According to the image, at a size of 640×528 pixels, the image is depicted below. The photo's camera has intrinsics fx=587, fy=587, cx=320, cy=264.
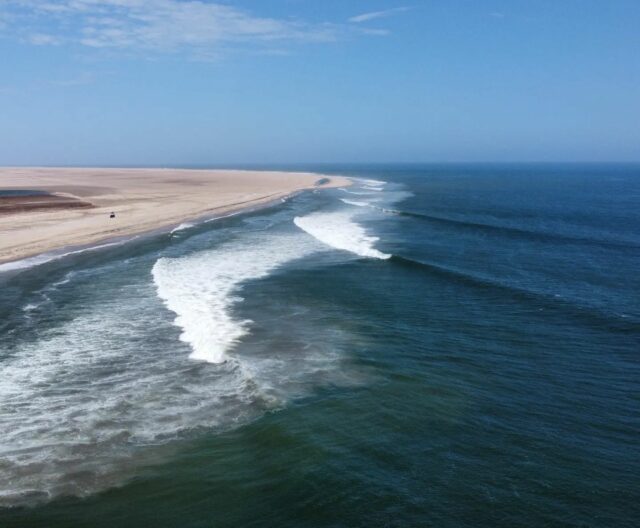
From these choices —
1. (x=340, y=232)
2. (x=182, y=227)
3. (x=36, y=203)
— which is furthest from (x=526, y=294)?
(x=36, y=203)

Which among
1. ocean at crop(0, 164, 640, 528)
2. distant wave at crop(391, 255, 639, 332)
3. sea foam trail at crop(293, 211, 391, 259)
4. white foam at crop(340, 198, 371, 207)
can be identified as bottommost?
ocean at crop(0, 164, 640, 528)

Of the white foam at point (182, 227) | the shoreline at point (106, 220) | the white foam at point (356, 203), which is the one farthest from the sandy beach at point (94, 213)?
the white foam at point (356, 203)

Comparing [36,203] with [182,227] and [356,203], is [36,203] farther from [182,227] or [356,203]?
[356,203]

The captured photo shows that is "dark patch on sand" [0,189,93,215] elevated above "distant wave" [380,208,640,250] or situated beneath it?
elevated above

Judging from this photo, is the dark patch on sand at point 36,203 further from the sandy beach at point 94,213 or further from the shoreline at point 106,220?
the shoreline at point 106,220

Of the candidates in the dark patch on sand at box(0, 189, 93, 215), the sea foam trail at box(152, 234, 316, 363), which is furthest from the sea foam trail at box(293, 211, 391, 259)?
the dark patch on sand at box(0, 189, 93, 215)

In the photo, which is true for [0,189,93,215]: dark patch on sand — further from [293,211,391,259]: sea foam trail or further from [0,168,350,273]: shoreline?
[293,211,391,259]: sea foam trail

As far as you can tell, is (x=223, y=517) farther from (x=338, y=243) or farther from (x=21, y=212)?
(x=21, y=212)
